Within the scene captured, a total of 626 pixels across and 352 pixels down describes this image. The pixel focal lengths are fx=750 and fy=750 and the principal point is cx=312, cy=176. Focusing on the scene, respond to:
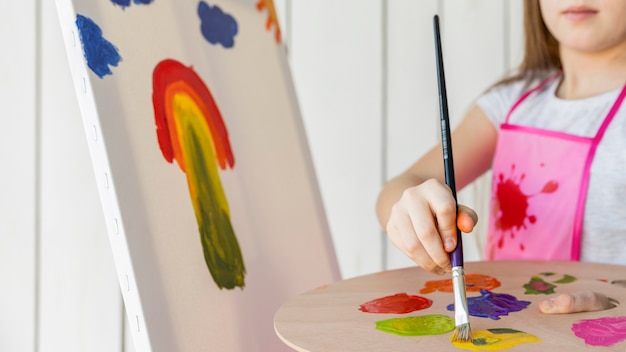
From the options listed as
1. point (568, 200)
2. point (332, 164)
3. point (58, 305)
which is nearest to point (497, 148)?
point (568, 200)

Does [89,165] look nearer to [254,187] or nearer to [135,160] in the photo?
[254,187]

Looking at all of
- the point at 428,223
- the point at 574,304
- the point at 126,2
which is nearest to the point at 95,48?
the point at 126,2

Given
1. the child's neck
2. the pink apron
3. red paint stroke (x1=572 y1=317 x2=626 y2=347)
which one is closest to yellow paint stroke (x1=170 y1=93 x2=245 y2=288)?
red paint stroke (x1=572 y1=317 x2=626 y2=347)

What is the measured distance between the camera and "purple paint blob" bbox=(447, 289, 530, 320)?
0.53 m

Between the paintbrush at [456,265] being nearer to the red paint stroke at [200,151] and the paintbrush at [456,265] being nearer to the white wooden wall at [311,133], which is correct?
the red paint stroke at [200,151]

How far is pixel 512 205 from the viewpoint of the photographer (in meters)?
→ 1.02

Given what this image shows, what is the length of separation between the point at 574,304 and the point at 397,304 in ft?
0.41

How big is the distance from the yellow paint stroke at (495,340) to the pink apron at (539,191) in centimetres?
50

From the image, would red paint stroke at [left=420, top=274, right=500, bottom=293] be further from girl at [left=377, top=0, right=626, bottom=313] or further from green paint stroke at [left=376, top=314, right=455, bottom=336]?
girl at [left=377, top=0, right=626, bottom=313]

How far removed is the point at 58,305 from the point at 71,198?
6.9 inches

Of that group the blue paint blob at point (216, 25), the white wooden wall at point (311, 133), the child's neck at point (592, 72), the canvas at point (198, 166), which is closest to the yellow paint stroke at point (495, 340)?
the canvas at point (198, 166)

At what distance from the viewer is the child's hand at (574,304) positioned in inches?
20.5

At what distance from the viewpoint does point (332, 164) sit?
1340 millimetres

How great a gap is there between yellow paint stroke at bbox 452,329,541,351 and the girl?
40 centimetres
